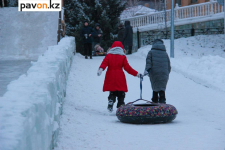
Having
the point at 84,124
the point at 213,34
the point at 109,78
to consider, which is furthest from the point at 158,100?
the point at 213,34

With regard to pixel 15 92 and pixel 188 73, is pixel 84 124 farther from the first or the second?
pixel 188 73

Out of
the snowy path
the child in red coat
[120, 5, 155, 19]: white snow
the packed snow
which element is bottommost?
the snowy path

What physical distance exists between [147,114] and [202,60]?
810 centimetres

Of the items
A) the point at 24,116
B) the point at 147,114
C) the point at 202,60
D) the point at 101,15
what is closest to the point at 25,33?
the point at 101,15

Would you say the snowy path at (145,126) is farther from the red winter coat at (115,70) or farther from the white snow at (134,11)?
the white snow at (134,11)

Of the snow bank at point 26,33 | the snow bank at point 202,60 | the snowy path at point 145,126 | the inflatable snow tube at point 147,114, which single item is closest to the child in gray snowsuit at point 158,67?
the snowy path at point 145,126

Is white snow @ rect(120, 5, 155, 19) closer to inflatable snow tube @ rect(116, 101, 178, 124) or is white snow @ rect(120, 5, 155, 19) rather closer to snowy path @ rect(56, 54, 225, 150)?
snowy path @ rect(56, 54, 225, 150)

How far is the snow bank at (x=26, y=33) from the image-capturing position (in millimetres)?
23328

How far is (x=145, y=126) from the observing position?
7.50 m

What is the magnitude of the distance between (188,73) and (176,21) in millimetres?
14181

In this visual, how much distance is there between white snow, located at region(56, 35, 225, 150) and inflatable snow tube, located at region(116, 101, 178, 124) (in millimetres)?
122

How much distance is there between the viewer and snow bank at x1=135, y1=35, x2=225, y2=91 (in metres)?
13.0

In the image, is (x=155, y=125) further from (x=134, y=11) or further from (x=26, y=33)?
(x=134, y=11)

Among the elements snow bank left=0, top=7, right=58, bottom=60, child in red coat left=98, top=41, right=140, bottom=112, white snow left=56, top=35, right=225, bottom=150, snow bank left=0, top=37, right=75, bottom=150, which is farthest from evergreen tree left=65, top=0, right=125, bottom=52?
snow bank left=0, top=37, right=75, bottom=150
